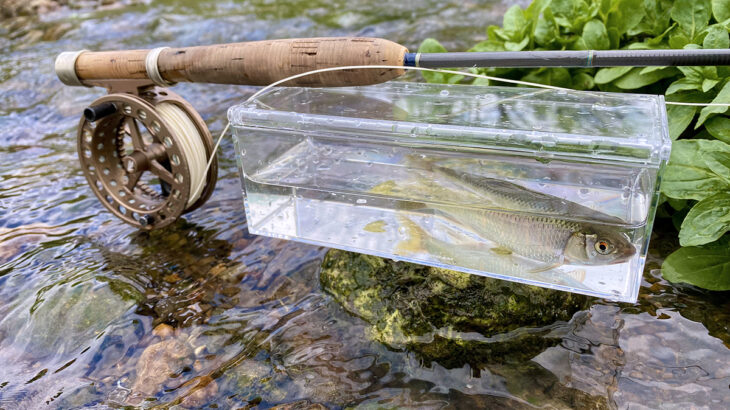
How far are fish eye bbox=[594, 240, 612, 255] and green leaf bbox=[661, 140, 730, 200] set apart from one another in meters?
0.74

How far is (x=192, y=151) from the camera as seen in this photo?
128 inches

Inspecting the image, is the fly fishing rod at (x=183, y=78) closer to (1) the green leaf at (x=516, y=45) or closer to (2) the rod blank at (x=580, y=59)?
(2) the rod blank at (x=580, y=59)

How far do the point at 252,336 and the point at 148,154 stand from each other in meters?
1.20

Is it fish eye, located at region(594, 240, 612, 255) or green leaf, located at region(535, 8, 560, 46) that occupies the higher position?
green leaf, located at region(535, 8, 560, 46)

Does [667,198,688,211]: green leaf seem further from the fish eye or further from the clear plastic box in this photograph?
the fish eye

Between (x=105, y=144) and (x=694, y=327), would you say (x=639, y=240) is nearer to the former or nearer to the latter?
(x=694, y=327)

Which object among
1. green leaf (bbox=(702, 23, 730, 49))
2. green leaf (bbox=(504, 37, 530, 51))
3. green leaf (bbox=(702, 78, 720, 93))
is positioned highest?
green leaf (bbox=(702, 23, 730, 49))

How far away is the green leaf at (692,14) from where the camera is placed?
3.10m

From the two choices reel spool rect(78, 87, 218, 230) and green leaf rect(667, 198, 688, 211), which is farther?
reel spool rect(78, 87, 218, 230)

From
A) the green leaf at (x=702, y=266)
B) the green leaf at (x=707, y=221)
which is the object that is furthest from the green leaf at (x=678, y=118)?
the green leaf at (x=702, y=266)

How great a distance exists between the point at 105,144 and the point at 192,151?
0.69m

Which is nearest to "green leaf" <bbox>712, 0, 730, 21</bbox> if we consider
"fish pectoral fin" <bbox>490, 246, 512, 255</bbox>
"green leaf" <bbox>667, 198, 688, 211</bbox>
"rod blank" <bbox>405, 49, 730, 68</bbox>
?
"green leaf" <bbox>667, 198, 688, 211</bbox>

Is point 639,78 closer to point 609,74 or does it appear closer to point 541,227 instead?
point 609,74

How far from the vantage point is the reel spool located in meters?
3.19
